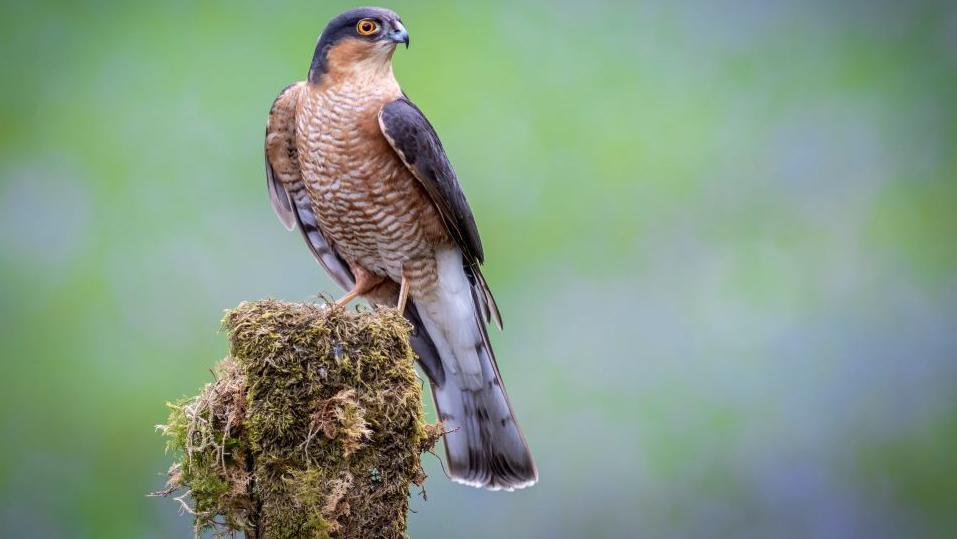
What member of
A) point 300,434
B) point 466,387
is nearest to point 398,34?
point 466,387

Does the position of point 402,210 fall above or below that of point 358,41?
below

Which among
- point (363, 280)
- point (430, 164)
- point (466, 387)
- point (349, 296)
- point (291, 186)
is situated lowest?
point (466, 387)

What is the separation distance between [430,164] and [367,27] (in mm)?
599

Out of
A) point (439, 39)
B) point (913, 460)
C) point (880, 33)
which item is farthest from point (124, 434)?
point (880, 33)

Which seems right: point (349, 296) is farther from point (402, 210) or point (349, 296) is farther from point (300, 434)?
point (300, 434)

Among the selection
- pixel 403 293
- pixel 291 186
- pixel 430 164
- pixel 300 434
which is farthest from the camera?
pixel 291 186

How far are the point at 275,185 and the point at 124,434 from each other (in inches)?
68.1

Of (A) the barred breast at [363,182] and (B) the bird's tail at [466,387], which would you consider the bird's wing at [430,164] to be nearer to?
(A) the barred breast at [363,182]

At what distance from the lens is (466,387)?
150 inches

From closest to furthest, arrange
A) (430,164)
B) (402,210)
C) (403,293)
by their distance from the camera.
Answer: (430,164)
(402,210)
(403,293)

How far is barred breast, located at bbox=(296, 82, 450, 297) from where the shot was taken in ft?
11.8

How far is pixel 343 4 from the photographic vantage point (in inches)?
240

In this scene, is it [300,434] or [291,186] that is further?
[291,186]

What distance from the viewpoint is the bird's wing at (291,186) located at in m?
3.86
